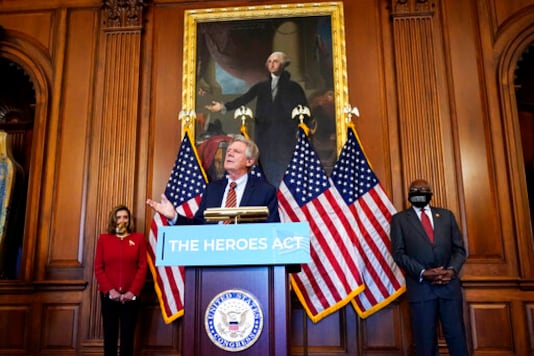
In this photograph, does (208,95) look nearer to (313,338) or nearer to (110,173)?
(110,173)

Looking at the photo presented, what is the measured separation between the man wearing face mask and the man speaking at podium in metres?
1.51

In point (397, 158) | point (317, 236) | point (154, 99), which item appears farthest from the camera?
point (154, 99)

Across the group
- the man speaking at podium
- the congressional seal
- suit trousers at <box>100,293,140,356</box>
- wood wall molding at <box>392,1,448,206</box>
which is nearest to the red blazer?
suit trousers at <box>100,293,140,356</box>

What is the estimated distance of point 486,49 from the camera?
5832mm

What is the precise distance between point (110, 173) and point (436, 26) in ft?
12.6

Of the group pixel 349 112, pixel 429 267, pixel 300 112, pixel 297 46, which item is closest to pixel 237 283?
pixel 429 267

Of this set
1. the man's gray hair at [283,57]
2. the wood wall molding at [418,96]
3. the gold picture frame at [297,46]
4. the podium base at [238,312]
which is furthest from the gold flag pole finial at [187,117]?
the podium base at [238,312]

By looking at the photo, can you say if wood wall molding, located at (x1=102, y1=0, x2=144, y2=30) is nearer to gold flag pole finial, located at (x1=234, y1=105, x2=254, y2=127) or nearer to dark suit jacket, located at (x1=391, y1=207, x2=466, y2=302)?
gold flag pole finial, located at (x1=234, y1=105, x2=254, y2=127)

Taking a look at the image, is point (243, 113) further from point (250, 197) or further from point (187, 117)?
point (250, 197)

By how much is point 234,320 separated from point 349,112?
3.32m

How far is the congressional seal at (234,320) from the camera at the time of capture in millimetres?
2643

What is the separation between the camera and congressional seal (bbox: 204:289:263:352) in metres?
2.64

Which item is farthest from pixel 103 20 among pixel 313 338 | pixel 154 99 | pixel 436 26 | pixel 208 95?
pixel 313 338

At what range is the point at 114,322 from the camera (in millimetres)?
4926
